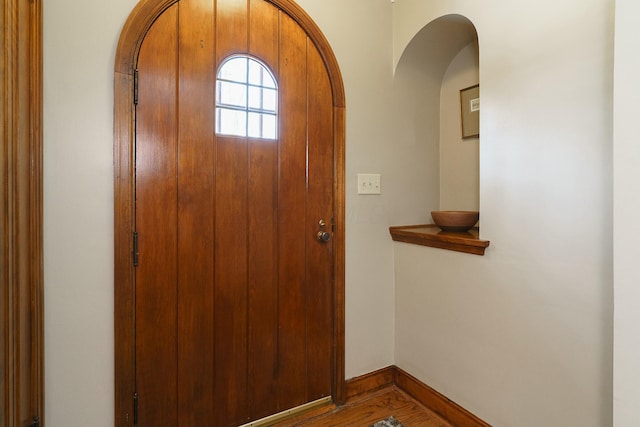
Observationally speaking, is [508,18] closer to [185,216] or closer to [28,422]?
[185,216]

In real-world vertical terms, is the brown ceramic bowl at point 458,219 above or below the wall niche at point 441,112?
below

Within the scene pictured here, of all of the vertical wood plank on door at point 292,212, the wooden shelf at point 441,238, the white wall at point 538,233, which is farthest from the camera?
the vertical wood plank on door at point 292,212

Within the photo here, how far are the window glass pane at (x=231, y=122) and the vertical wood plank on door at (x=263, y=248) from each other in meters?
0.07

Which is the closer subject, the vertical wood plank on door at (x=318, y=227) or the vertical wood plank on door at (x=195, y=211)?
the vertical wood plank on door at (x=195, y=211)

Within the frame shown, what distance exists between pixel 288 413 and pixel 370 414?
421 mm

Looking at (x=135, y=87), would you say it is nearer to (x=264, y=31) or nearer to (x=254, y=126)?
(x=254, y=126)

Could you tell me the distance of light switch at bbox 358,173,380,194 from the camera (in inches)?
72.5

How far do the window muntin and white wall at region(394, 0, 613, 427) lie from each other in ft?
3.11

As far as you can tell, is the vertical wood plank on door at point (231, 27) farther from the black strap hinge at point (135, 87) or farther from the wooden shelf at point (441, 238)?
the wooden shelf at point (441, 238)

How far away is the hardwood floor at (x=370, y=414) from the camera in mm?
1647

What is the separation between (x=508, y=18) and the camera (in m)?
1.39

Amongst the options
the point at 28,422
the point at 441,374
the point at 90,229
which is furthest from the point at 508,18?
the point at 28,422

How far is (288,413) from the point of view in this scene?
5.50 ft

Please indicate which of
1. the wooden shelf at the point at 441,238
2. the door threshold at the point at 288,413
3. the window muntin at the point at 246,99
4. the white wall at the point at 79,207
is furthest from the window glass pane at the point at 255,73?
the door threshold at the point at 288,413
